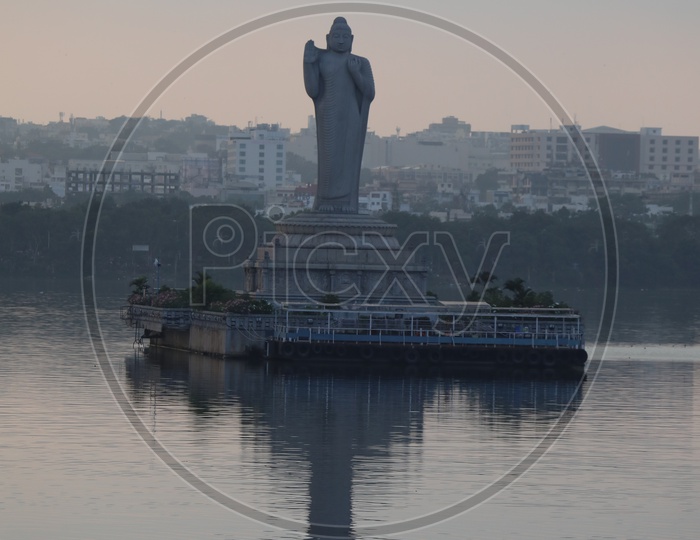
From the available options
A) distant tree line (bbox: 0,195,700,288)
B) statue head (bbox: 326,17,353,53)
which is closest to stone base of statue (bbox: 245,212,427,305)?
statue head (bbox: 326,17,353,53)

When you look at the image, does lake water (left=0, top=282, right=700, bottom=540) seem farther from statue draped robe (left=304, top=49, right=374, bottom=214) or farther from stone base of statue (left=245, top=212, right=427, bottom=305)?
statue draped robe (left=304, top=49, right=374, bottom=214)

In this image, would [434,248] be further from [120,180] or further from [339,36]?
[120,180]

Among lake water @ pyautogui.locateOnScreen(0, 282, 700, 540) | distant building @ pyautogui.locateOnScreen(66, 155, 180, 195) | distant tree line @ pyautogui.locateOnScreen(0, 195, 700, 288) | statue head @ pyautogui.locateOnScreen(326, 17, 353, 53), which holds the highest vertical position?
statue head @ pyautogui.locateOnScreen(326, 17, 353, 53)

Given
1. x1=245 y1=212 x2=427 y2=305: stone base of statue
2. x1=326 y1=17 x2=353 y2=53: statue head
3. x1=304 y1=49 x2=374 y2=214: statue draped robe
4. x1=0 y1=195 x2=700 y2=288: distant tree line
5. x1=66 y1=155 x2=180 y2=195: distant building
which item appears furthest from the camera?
x1=66 y1=155 x2=180 y2=195: distant building

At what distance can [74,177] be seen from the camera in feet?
591

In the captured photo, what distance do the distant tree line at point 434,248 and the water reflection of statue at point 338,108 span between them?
4836 cm

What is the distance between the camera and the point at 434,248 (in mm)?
108625

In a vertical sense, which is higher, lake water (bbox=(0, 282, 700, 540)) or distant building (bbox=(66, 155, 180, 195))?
distant building (bbox=(66, 155, 180, 195))

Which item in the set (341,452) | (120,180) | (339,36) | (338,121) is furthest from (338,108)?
(120,180)

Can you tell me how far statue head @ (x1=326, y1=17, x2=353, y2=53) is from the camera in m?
54.9

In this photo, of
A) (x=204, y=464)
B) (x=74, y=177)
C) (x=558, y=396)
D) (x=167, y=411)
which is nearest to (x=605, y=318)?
(x=558, y=396)

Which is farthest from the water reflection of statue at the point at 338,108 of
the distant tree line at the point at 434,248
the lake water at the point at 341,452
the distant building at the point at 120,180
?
the distant building at the point at 120,180

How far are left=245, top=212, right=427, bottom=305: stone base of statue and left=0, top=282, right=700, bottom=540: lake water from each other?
3.46 m

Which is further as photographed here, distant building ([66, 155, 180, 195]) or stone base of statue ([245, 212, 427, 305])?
distant building ([66, 155, 180, 195])
